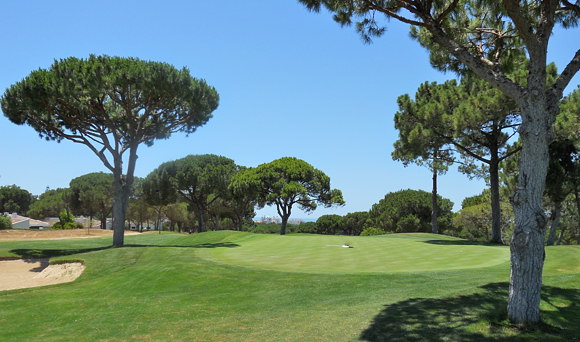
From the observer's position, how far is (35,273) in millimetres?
18328

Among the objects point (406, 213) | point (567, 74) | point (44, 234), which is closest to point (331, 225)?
point (406, 213)

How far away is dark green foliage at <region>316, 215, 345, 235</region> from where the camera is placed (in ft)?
268

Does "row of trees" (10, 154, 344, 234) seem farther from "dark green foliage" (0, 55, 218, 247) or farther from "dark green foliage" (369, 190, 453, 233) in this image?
"dark green foliage" (0, 55, 218, 247)

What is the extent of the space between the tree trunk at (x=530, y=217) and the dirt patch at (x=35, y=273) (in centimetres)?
1733

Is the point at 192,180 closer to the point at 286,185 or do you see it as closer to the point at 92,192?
the point at 286,185

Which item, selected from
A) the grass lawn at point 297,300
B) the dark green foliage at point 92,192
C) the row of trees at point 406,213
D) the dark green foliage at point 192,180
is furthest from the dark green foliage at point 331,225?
the grass lawn at point 297,300

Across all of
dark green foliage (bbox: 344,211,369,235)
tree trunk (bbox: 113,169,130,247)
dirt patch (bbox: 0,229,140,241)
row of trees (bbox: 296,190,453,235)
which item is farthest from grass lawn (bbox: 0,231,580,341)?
dark green foliage (bbox: 344,211,369,235)

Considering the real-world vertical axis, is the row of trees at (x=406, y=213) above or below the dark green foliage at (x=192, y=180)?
below

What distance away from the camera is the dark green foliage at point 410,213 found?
2291 inches

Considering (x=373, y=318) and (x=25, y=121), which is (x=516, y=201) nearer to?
(x=373, y=318)

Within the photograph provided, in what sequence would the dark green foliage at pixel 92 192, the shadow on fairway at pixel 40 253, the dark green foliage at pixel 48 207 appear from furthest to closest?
1. the dark green foliage at pixel 48 207
2. the dark green foliage at pixel 92 192
3. the shadow on fairway at pixel 40 253

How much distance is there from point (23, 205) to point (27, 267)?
101 meters

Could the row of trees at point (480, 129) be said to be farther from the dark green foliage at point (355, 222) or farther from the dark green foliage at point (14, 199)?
the dark green foliage at point (14, 199)

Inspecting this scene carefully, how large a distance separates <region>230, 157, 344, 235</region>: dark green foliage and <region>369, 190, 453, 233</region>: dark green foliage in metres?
14.5
